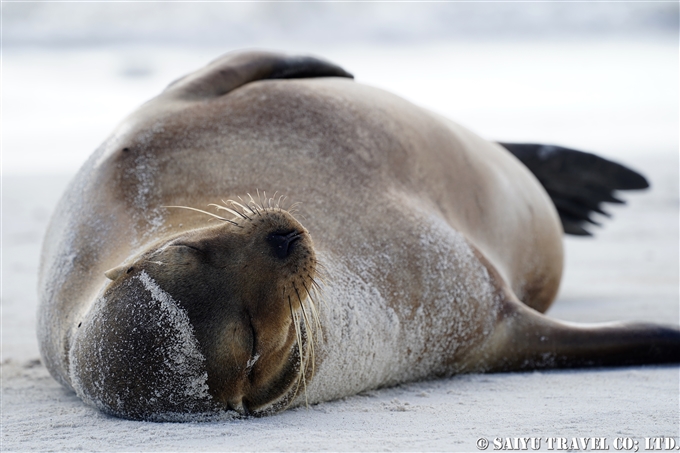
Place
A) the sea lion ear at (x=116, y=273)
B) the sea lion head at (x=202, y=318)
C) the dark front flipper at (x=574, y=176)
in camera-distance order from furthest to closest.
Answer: the dark front flipper at (x=574, y=176), the sea lion ear at (x=116, y=273), the sea lion head at (x=202, y=318)

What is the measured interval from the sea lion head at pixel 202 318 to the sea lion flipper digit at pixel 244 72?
60.1 inches

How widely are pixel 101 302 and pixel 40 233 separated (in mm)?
6006

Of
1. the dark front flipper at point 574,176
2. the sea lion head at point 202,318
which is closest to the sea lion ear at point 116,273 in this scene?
the sea lion head at point 202,318

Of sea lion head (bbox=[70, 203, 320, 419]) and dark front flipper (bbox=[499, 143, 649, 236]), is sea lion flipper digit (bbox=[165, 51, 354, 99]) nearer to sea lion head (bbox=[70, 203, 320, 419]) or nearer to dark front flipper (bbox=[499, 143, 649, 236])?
sea lion head (bbox=[70, 203, 320, 419])

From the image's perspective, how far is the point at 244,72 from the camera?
3996 mm

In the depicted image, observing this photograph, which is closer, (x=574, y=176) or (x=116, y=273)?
(x=116, y=273)

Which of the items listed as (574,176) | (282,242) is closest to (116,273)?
(282,242)

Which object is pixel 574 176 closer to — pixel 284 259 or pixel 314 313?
pixel 314 313

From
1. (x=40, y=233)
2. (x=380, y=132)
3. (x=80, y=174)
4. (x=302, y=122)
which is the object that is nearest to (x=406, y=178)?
(x=380, y=132)

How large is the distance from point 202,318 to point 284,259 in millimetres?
269

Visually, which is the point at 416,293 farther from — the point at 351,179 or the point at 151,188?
the point at 151,188

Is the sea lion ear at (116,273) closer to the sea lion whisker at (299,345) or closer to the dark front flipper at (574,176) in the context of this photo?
the sea lion whisker at (299,345)

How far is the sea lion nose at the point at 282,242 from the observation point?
2.27 m

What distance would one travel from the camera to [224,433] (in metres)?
2.31
